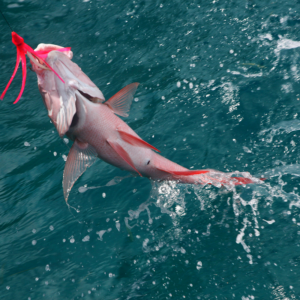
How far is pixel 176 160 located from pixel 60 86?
2.13 meters

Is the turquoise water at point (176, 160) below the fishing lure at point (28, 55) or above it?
below

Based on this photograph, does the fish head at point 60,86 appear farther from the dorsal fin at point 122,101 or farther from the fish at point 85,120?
the dorsal fin at point 122,101

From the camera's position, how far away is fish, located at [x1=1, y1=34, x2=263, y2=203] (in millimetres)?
2547

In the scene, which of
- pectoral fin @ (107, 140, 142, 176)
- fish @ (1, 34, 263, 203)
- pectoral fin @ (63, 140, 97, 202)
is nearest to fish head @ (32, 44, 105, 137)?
fish @ (1, 34, 263, 203)

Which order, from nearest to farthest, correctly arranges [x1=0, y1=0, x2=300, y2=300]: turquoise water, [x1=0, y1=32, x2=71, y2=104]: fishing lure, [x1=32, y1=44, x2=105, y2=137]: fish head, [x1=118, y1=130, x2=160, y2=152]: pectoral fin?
[x1=0, y1=32, x2=71, y2=104]: fishing lure, [x1=32, y1=44, x2=105, y2=137]: fish head, [x1=118, y1=130, x2=160, y2=152]: pectoral fin, [x1=0, y1=0, x2=300, y2=300]: turquoise water

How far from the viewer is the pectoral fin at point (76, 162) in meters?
2.74

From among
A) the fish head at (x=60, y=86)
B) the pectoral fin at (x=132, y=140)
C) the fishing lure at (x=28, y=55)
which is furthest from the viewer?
the pectoral fin at (x=132, y=140)

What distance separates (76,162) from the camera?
2.75m

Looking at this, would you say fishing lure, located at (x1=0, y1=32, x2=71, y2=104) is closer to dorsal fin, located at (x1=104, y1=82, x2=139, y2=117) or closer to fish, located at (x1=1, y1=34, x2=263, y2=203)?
fish, located at (x1=1, y1=34, x2=263, y2=203)

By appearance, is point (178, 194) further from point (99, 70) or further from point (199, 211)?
point (99, 70)

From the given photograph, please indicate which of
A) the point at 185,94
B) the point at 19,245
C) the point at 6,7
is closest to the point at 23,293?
the point at 19,245

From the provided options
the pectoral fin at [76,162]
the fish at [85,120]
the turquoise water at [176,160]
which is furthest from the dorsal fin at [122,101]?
the turquoise water at [176,160]

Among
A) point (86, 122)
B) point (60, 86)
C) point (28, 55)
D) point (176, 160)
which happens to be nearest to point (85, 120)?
point (86, 122)

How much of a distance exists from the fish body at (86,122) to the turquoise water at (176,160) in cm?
64
